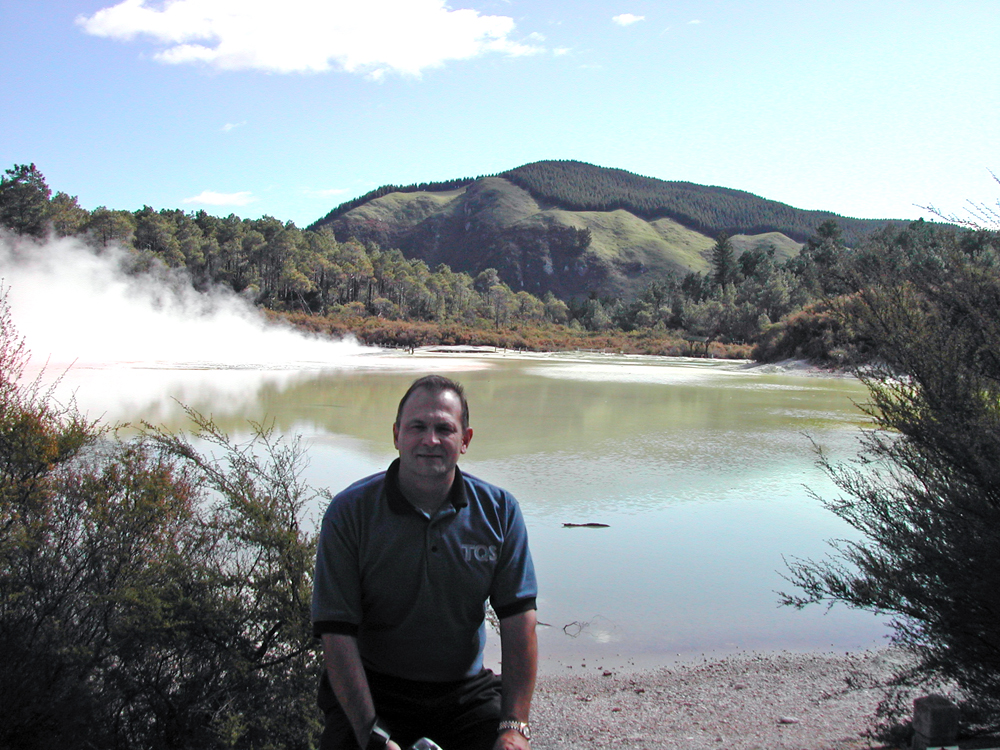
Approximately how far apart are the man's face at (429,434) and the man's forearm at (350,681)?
→ 0.58m

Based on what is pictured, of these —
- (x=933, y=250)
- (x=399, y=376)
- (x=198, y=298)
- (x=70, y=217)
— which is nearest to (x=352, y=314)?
(x=198, y=298)

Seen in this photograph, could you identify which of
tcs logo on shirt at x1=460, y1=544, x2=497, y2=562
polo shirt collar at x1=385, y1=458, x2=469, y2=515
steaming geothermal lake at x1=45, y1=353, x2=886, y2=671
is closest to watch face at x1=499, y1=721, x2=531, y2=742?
tcs logo on shirt at x1=460, y1=544, x2=497, y2=562

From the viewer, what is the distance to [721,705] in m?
5.12

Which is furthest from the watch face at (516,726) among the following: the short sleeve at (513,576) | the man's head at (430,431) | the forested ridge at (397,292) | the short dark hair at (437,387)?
the forested ridge at (397,292)

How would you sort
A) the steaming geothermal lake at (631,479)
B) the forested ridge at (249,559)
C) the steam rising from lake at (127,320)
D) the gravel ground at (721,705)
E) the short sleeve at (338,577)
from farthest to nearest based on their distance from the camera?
1. the steam rising from lake at (127,320)
2. the steaming geothermal lake at (631,479)
3. the gravel ground at (721,705)
4. the forested ridge at (249,559)
5. the short sleeve at (338,577)

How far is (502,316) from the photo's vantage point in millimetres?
98688

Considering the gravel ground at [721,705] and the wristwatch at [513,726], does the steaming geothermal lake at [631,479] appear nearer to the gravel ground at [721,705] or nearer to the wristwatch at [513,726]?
the gravel ground at [721,705]

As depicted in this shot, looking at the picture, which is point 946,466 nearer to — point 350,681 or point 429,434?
point 429,434

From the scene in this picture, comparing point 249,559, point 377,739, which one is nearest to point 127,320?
point 249,559

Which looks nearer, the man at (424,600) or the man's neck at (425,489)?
the man at (424,600)

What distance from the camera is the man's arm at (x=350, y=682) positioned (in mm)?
2328

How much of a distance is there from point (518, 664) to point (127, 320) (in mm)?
49679

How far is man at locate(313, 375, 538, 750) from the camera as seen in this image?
244 cm

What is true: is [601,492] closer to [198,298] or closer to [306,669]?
[306,669]
